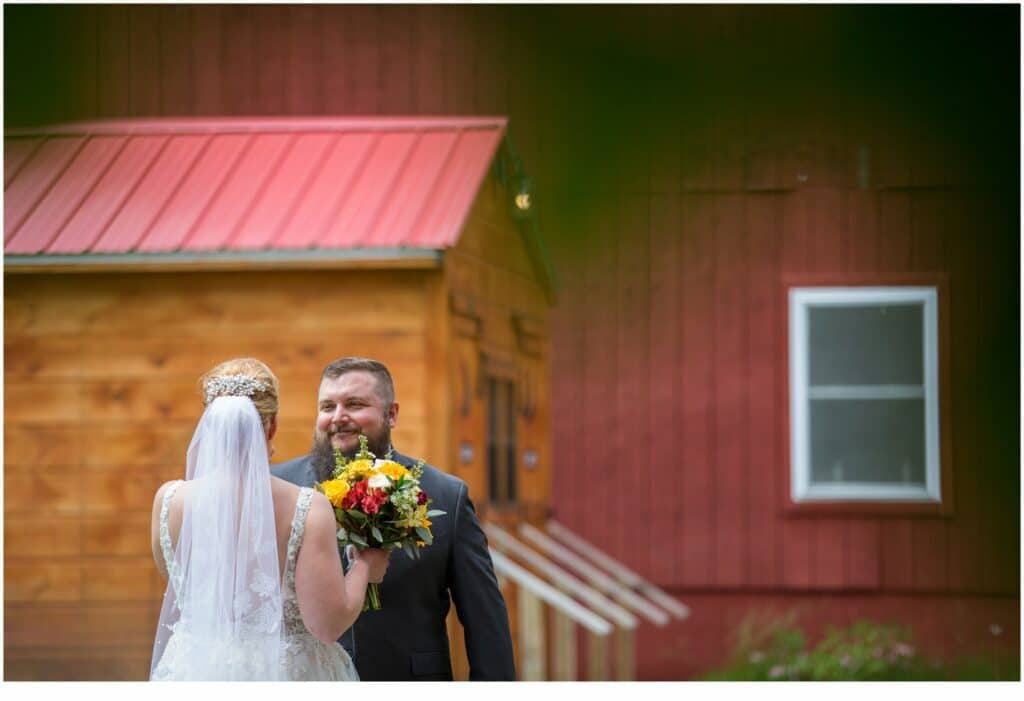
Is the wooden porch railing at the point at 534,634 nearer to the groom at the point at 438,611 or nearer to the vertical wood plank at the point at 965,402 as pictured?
the vertical wood plank at the point at 965,402

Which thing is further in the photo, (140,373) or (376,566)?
(140,373)

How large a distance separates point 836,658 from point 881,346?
5.70 feet

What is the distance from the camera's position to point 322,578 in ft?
10.3

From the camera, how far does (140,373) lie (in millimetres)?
6406

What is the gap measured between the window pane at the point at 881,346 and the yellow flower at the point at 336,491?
19.5 feet

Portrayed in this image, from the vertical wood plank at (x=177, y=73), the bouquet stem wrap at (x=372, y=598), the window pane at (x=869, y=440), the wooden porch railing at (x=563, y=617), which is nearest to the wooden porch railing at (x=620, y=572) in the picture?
the wooden porch railing at (x=563, y=617)

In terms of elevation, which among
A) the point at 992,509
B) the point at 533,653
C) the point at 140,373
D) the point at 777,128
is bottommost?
the point at 533,653

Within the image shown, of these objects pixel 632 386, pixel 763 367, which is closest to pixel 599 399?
pixel 632 386

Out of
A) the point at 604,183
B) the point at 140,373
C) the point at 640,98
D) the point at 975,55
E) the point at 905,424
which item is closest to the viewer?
the point at 604,183

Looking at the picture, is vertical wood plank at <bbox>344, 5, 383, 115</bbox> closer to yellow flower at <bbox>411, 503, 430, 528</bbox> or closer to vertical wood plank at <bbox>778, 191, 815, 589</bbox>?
vertical wood plank at <bbox>778, 191, 815, 589</bbox>

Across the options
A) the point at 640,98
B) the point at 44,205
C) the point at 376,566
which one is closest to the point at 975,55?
the point at 376,566

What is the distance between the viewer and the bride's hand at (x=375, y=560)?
331 cm

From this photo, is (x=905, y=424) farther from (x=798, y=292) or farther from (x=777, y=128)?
(x=777, y=128)

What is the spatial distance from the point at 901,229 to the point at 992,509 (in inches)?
65.9
